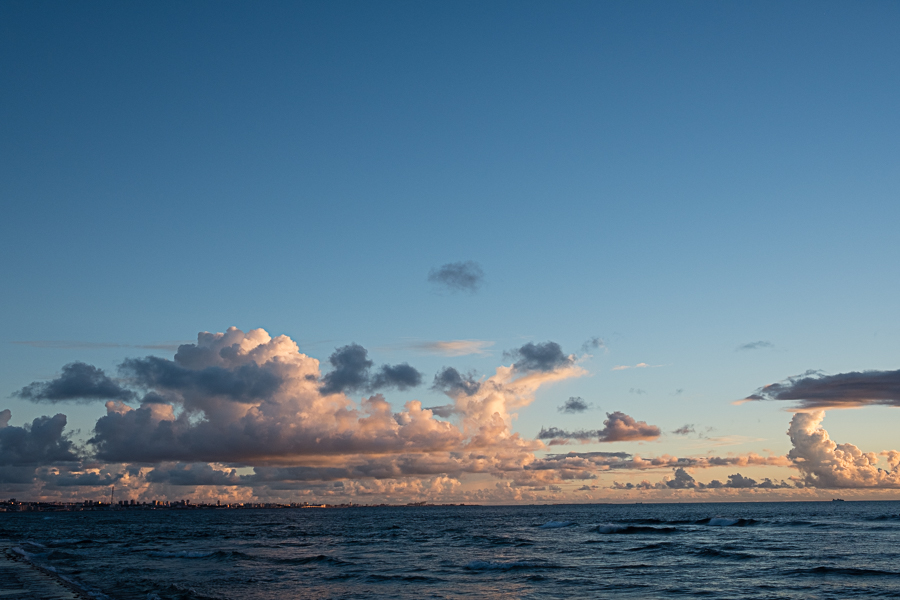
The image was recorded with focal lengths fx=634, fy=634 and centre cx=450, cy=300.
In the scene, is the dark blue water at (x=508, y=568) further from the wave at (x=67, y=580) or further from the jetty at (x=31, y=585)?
the jetty at (x=31, y=585)

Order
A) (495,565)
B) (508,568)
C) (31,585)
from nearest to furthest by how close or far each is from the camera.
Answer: (31,585), (508,568), (495,565)

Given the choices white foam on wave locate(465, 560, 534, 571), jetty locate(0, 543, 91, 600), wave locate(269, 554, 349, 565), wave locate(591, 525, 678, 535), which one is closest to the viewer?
jetty locate(0, 543, 91, 600)

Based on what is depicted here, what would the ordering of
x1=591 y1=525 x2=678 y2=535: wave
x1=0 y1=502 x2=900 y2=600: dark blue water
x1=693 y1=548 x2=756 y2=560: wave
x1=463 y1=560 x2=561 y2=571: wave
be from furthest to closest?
x1=591 y1=525 x2=678 y2=535: wave
x1=693 y1=548 x2=756 y2=560: wave
x1=463 y1=560 x2=561 y2=571: wave
x1=0 y1=502 x2=900 y2=600: dark blue water

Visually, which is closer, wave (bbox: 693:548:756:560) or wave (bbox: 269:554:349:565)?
wave (bbox: 269:554:349:565)

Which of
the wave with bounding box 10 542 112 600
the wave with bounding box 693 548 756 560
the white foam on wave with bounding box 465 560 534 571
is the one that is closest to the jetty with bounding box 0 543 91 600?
the wave with bounding box 10 542 112 600

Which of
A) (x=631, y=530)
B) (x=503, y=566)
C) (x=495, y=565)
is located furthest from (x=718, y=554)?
(x=631, y=530)

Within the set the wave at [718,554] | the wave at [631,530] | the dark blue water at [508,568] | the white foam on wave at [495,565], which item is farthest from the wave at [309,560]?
the wave at [631,530]

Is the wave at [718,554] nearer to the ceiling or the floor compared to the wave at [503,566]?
nearer to the floor

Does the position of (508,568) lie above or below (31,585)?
below

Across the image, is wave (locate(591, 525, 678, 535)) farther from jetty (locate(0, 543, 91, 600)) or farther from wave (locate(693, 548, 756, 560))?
jetty (locate(0, 543, 91, 600))

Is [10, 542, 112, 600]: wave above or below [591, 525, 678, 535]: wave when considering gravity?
above

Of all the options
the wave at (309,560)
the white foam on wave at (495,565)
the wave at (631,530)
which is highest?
the white foam on wave at (495,565)

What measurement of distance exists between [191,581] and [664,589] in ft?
120

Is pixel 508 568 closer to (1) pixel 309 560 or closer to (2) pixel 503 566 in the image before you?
(2) pixel 503 566
